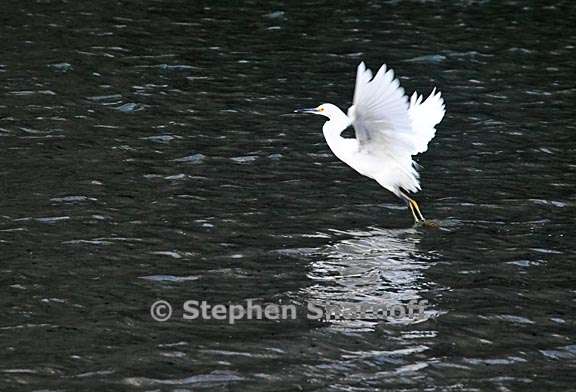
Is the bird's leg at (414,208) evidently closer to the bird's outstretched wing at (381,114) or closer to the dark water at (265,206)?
the dark water at (265,206)

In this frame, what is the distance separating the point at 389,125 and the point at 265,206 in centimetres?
167

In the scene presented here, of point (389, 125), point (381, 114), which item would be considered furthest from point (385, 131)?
point (381, 114)

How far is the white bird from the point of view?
1169 cm

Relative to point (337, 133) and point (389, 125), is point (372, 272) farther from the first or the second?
point (337, 133)

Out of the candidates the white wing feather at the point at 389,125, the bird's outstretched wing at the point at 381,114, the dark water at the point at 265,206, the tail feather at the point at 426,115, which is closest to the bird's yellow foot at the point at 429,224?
the dark water at the point at 265,206

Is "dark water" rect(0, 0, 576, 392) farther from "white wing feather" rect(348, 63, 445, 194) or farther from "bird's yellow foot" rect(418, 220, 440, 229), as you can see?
"white wing feather" rect(348, 63, 445, 194)

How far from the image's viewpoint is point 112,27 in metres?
20.5

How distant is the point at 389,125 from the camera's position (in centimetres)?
1216

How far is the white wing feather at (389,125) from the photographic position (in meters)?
11.6

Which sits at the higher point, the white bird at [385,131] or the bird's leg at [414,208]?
the white bird at [385,131]

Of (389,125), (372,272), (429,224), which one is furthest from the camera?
(429,224)

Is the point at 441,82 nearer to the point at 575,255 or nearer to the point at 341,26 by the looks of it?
the point at 341,26

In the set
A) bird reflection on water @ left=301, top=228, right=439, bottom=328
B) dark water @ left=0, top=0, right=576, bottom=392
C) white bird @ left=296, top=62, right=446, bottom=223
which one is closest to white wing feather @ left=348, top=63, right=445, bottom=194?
white bird @ left=296, top=62, right=446, bottom=223

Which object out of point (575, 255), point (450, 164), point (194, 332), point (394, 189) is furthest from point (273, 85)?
point (194, 332)
